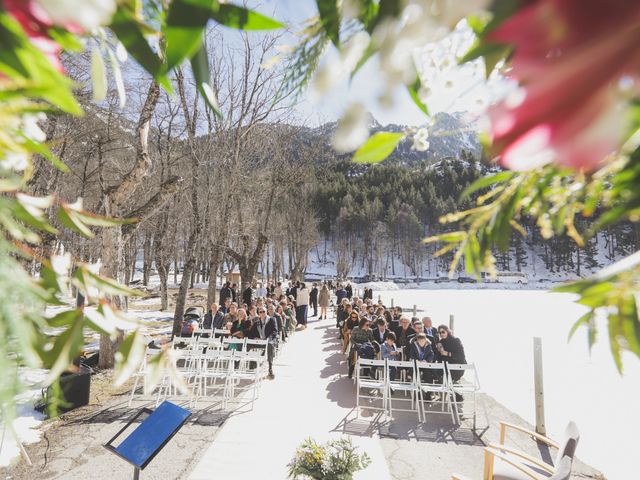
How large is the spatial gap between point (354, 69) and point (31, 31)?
0.31 m

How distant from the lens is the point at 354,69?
0.42m

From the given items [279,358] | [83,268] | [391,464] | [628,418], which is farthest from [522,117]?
[279,358]

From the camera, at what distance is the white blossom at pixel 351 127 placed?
1.42ft

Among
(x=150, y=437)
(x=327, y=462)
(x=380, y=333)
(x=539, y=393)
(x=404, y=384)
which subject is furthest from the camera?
(x=380, y=333)

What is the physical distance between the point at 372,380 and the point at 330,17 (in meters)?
7.98

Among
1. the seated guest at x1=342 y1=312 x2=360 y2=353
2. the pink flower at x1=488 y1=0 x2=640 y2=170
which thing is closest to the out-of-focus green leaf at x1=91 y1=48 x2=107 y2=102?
the pink flower at x1=488 y1=0 x2=640 y2=170

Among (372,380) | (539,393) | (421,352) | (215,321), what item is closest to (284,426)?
(372,380)

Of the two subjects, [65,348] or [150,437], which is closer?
[65,348]

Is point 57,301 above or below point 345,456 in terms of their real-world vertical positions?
above

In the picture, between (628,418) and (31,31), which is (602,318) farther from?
(628,418)

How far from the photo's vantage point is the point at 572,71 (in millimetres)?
187

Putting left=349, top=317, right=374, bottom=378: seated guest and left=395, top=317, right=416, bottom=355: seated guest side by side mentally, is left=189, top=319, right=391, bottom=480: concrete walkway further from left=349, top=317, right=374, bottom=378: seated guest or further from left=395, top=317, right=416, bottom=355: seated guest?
left=395, top=317, right=416, bottom=355: seated guest

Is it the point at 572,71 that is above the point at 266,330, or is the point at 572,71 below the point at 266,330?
above

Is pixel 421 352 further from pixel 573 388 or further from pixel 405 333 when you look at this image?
pixel 573 388
